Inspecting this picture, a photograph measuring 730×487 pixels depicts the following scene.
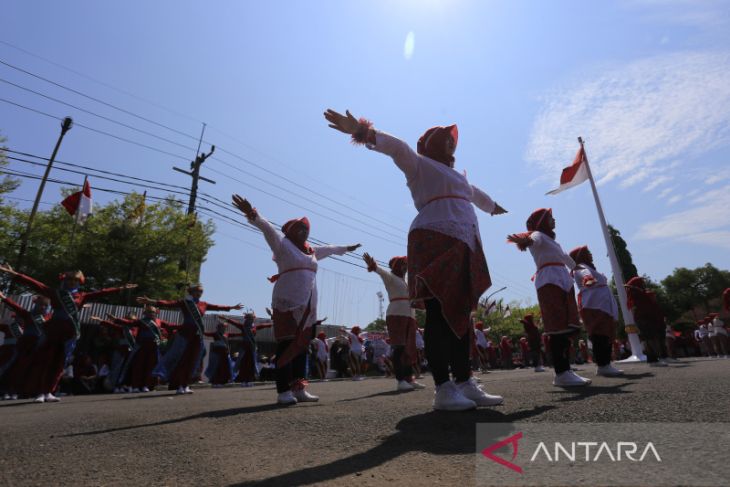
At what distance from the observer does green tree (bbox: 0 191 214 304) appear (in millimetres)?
23859

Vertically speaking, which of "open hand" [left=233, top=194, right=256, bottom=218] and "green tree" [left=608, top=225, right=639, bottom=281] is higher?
"green tree" [left=608, top=225, right=639, bottom=281]

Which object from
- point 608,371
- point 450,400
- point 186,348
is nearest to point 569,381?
point 608,371

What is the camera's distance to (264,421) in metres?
3.16

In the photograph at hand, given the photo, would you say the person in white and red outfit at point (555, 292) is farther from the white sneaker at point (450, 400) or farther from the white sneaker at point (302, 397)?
the white sneaker at point (302, 397)

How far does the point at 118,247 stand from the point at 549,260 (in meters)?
24.7

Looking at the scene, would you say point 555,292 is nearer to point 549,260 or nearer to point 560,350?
point 549,260

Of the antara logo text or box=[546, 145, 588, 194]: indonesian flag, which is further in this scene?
box=[546, 145, 588, 194]: indonesian flag

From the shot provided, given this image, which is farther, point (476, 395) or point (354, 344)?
point (354, 344)

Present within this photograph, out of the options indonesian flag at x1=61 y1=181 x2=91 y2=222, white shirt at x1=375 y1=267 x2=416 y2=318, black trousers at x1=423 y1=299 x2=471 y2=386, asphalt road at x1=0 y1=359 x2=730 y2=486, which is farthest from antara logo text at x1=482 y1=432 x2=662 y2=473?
indonesian flag at x1=61 y1=181 x2=91 y2=222

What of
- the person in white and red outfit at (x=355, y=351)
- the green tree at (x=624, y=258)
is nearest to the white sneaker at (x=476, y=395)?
the person in white and red outfit at (x=355, y=351)

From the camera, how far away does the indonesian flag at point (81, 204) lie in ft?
60.0

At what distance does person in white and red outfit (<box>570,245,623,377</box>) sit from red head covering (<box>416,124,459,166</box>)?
128 inches

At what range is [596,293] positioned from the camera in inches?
244

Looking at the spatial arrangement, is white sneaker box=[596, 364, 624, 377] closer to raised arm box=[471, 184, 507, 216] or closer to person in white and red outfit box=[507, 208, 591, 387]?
person in white and red outfit box=[507, 208, 591, 387]
